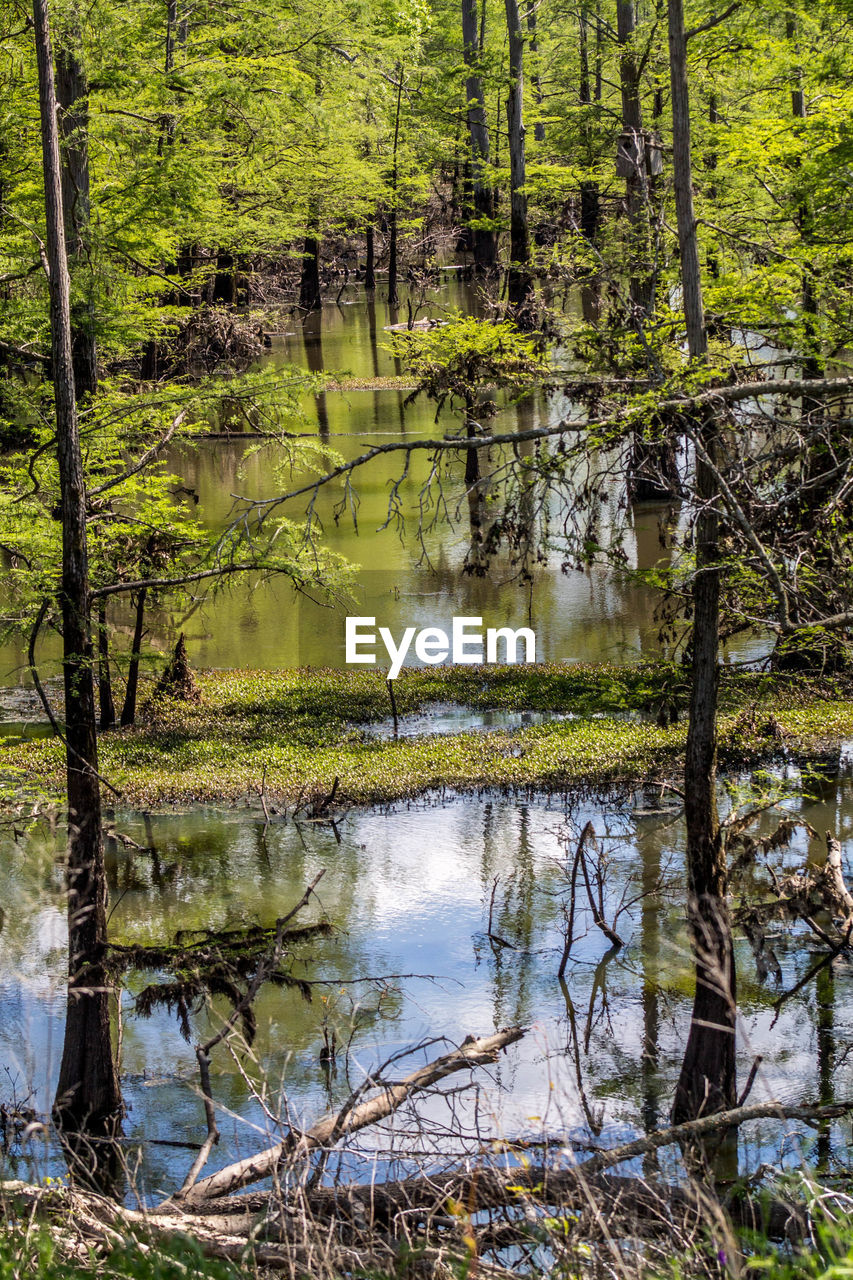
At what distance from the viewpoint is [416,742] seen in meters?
17.7

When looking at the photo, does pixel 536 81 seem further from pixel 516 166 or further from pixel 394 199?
pixel 516 166

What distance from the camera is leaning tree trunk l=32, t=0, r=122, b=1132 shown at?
958cm

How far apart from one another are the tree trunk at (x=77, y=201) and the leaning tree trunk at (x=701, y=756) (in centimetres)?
775

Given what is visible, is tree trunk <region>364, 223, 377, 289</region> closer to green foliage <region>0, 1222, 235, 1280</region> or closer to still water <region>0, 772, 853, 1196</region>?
still water <region>0, 772, 853, 1196</region>

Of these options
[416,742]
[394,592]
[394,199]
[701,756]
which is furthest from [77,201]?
[394,199]

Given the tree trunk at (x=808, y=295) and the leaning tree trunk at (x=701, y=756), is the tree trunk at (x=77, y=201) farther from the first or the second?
the tree trunk at (x=808, y=295)

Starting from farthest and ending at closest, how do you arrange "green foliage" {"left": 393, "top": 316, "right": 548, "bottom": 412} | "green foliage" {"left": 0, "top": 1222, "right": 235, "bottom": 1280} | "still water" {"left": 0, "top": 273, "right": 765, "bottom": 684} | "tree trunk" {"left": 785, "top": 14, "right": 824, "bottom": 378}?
1. "green foliage" {"left": 393, "top": 316, "right": 548, "bottom": 412}
2. "still water" {"left": 0, "top": 273, "right": 765, "bottom": 684}
3. "tree trunk" {"left": 785, "top": 14, "right": 824, "bottom": 378}
4. "green foliage" {"left": 0, "top": 1222, "right": 235, "bottom": 1280}

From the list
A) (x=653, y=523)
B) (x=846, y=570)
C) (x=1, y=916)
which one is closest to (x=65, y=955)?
(x=1, y=916)

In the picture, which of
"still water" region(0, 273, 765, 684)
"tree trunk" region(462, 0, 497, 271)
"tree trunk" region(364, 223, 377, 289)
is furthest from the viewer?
"tree trunk" region(364, 223, 377, 289)

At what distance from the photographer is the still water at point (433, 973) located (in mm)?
10086

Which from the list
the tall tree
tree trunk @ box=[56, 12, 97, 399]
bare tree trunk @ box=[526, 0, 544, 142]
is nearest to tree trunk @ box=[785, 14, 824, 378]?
tree trunk @ box=[56, 12, 97, 399]

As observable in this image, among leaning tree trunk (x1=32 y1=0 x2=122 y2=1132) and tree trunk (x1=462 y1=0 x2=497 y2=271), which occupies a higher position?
tree trunk (x1=462 y1=0 x2=497 y2=271)

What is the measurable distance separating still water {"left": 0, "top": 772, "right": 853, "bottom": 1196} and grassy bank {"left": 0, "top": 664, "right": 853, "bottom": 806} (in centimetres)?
49

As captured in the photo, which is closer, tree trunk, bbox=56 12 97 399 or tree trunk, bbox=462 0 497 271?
tree trunk, bbox=56 12 97 399
